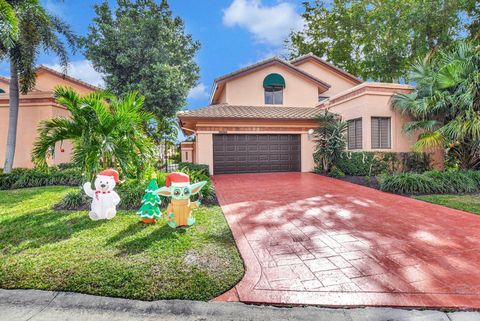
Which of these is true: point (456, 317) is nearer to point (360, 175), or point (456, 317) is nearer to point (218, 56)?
point (360, 175)

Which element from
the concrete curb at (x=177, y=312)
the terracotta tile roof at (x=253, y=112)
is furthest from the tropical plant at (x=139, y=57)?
the concrete curb at (x=177, y=312)

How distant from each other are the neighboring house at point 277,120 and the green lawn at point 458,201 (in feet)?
18.1

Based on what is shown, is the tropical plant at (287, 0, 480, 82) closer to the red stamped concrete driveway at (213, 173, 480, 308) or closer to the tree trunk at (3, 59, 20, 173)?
the red stamped concrete driveway at (213, 173, 480, 308)

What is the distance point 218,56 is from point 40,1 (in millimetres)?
15956

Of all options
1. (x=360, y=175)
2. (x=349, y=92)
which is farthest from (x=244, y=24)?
(x=360, y=175)

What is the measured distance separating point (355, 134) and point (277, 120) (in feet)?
15.0

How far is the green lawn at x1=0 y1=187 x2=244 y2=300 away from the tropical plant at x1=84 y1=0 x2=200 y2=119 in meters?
15.4

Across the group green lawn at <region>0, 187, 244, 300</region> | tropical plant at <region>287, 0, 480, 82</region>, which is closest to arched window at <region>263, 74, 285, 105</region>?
tropical plant at <region>287, 0, 480, 82</region>

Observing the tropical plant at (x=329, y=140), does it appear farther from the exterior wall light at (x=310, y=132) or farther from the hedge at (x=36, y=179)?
the hedge at (x=36, y=179)

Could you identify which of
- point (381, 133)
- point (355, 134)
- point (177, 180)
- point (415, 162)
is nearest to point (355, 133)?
point (355, 134)

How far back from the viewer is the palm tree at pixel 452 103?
10164 millimetres

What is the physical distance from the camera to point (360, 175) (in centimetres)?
1314

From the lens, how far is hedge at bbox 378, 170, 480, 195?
8.93 metres

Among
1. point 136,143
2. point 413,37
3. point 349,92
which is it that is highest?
point 413,37
